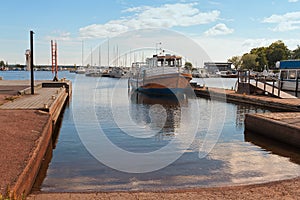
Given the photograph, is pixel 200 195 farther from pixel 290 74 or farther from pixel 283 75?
pixel 283 75

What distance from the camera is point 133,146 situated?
11773 mm

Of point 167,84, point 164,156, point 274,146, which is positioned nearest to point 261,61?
point 167,84

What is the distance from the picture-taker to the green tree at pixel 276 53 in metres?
104

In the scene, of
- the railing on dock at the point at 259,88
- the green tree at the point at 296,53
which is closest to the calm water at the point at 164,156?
the railing on dock at the point at 259,88

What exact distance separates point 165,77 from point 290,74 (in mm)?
14688

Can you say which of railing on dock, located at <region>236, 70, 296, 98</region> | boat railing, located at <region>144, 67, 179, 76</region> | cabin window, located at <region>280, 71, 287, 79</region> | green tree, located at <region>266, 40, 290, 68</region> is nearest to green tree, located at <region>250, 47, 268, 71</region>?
green tree, located at <region>266, 40, 290, 68</region>

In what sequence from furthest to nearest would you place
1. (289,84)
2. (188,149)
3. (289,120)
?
(289,84)
(289,120)
(188,149)

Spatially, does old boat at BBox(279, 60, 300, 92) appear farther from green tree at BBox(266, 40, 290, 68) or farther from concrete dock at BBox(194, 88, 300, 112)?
green tree at BBox(266, 40, 290, 68)

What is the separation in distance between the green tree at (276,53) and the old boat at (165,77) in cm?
7908

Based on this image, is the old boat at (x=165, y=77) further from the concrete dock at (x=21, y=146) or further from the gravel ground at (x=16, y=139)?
the gravel ground at (x=16, y=139)

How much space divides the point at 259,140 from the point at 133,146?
5067 mm

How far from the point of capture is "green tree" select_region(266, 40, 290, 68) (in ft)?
342

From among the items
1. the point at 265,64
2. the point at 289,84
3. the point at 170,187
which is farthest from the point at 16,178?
the point at 265,64

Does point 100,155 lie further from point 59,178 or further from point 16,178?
point 16,178
